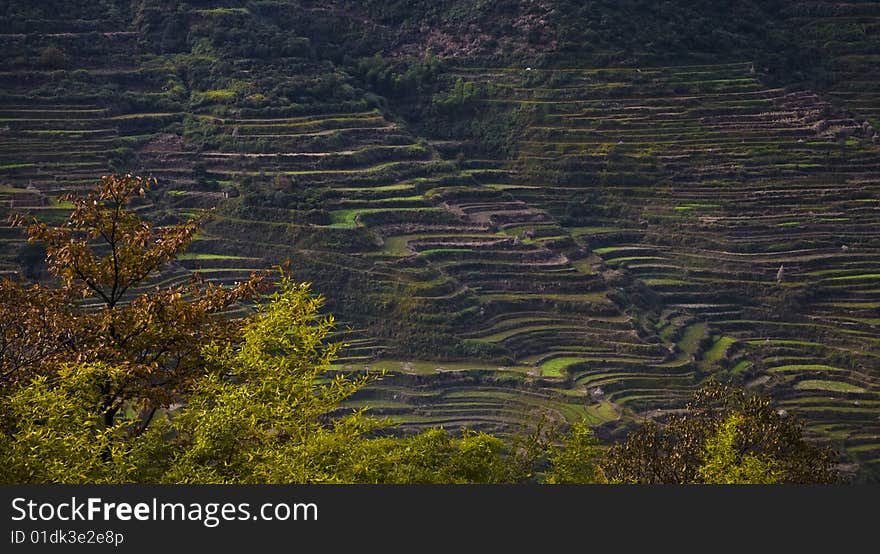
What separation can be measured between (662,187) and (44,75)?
2346 centimetres

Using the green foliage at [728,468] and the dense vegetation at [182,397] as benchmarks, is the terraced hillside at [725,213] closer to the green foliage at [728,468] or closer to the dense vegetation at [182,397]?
the green foliage at [728,468]

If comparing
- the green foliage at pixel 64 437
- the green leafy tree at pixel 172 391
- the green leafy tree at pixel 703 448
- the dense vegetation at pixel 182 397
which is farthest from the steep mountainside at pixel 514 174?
the green foliage at pixel 64 437

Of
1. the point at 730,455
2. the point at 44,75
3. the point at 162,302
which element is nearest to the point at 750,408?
the point at 730,455

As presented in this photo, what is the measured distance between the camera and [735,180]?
46656 millimetres

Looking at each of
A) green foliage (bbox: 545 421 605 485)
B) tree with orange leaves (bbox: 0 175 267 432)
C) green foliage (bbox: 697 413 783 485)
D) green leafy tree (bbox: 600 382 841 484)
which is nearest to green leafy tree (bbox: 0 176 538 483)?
tree with orange leaves (bbox: 0 175 267 432)

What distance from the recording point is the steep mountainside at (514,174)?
3712 cm

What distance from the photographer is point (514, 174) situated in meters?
48.5

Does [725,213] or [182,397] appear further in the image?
[725,213]

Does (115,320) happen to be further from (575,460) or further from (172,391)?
(575,460)

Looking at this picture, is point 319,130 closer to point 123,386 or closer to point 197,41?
point 197,41

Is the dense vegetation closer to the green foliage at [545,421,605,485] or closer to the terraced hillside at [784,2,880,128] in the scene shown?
the green foliage at [545,421,605,485]

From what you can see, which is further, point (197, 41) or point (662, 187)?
point (197, 41)

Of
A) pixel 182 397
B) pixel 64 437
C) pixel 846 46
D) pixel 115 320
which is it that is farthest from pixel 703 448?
pixel 846 46

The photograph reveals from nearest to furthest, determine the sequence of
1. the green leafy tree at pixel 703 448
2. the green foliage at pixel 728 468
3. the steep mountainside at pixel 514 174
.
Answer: the green foliage at pixel 728 468
the green leafy tree at pixel 703 448
the steep mountainside at pixel 514 174
